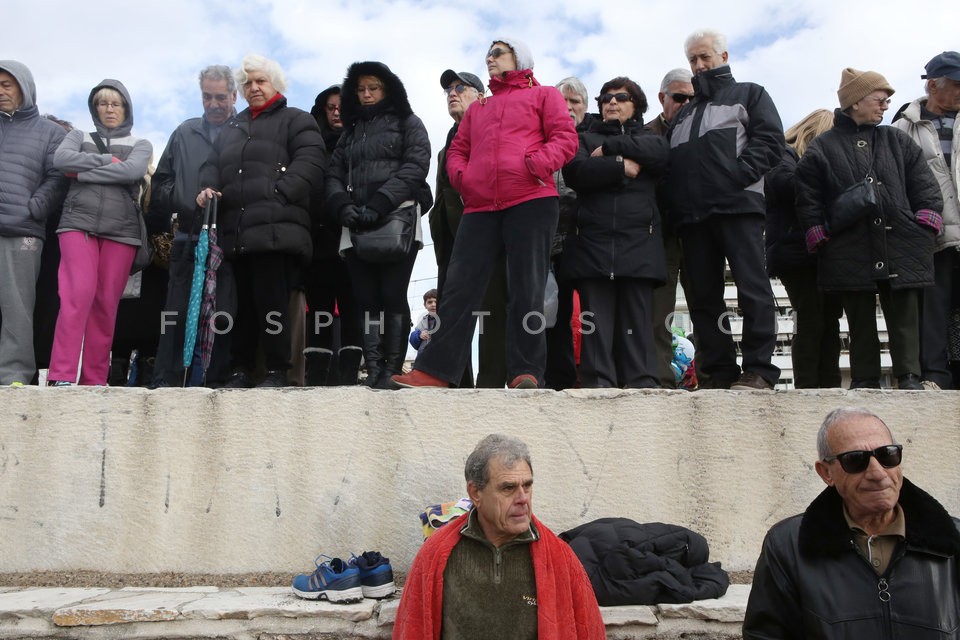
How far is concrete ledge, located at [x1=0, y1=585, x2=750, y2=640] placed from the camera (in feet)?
12.3

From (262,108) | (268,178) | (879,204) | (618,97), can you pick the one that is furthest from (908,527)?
(262,108)

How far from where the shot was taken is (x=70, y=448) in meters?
4.53

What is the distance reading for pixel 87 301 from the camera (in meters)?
5.12

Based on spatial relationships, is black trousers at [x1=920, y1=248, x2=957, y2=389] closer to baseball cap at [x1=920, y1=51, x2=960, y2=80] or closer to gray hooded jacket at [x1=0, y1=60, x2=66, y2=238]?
baseball cap at [x1=920, y1=51, x2=960, y2=80]

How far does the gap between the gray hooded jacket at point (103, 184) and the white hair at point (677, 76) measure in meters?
3.24

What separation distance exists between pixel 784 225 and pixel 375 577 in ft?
10.8

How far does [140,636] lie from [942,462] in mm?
3833

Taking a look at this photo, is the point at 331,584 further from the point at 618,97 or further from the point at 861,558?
the point at 618,97

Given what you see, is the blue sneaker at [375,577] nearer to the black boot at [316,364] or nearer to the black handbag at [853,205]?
the black boot at [316,364]

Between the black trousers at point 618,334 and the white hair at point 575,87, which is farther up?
the white hair at point 575,87

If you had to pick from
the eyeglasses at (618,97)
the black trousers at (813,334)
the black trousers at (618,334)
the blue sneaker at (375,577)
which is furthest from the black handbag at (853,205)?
the blue sneaker at (375,577)

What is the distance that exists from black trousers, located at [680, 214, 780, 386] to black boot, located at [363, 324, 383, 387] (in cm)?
176

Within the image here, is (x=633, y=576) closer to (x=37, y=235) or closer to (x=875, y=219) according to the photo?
(x=875, y=219)

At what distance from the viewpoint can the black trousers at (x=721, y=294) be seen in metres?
4.75
